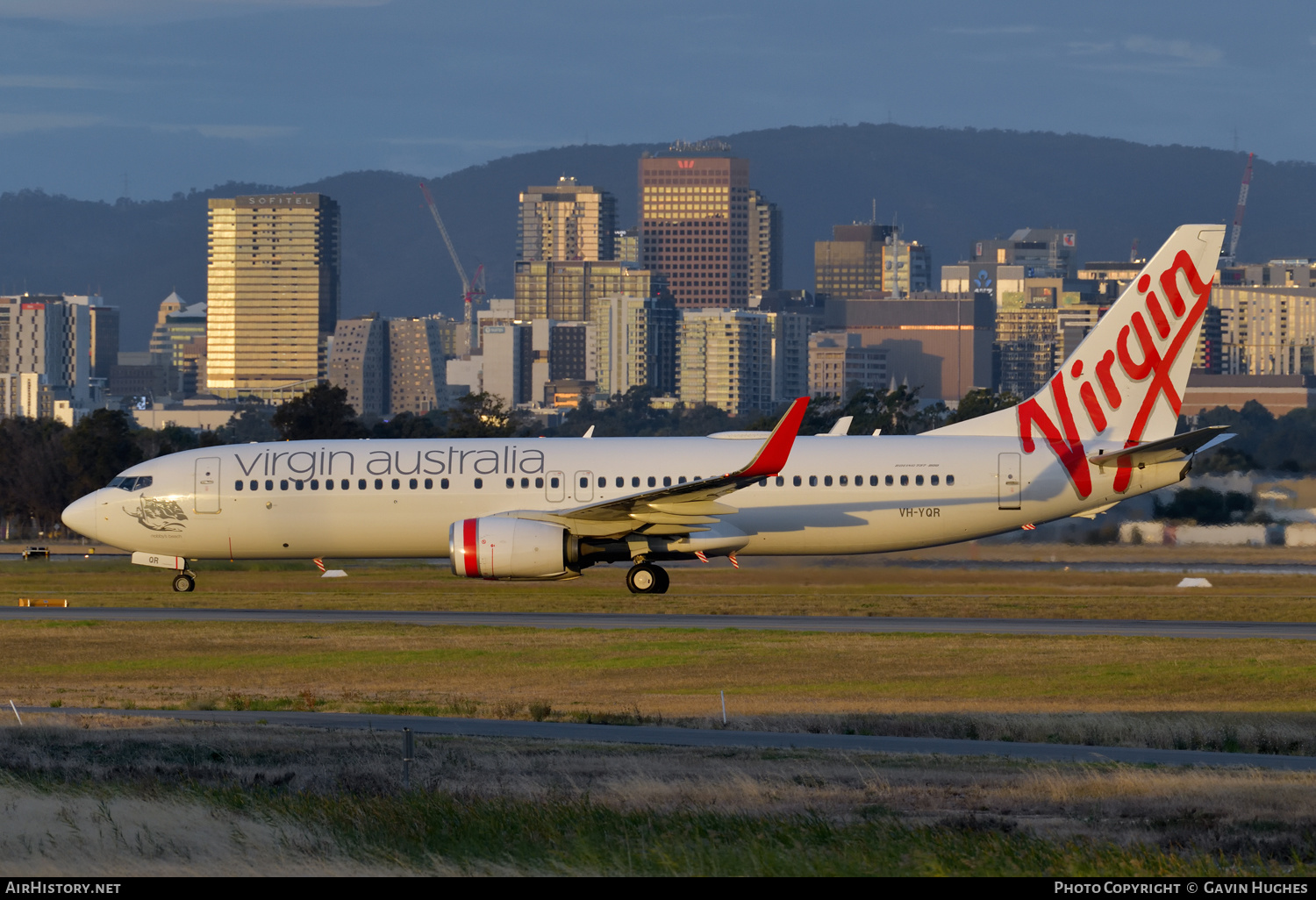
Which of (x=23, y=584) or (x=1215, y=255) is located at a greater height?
(x=1215, y=255)

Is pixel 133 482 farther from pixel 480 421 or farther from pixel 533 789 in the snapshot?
pixel 480 421

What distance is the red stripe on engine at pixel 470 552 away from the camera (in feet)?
121

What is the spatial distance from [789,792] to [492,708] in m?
7.91

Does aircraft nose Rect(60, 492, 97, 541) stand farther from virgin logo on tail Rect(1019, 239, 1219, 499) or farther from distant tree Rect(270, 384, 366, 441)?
distant tree Rect(270, 384, 366, 441)

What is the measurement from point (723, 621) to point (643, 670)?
6643mm

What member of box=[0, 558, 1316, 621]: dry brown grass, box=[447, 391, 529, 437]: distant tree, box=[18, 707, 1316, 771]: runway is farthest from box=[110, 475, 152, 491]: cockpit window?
box=[447, 391, 529, 437]: distant tree

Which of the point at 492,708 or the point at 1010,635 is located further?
the point at 1010,635

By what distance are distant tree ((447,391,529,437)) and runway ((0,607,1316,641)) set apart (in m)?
54.0

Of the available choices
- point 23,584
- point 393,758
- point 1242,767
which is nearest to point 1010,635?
point 1242,767

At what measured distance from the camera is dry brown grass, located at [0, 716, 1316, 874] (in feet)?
42.6

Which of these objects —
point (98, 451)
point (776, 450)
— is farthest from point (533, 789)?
point (98, 451)

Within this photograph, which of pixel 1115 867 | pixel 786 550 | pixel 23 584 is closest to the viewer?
pixel 1115 867

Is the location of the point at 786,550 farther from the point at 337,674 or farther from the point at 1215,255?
the point at 337,674

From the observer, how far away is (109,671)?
27625 mm
